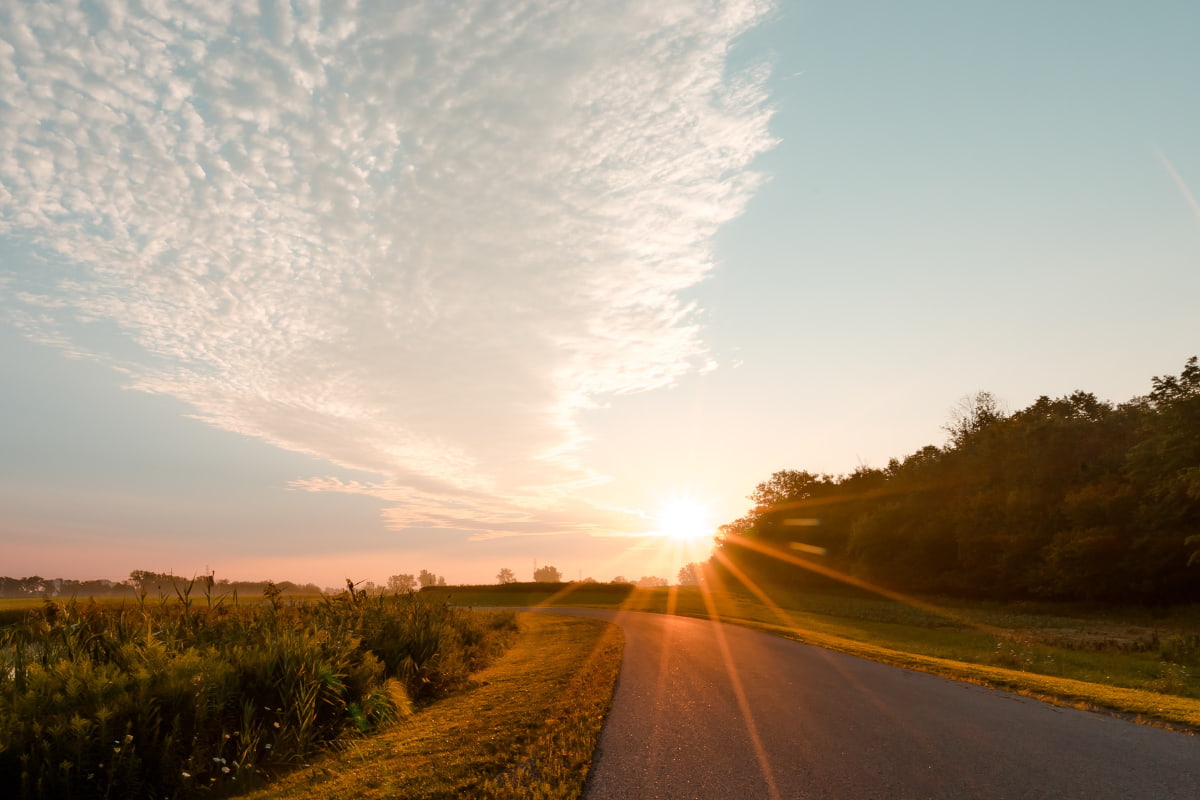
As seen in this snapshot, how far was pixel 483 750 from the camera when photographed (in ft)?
27.2

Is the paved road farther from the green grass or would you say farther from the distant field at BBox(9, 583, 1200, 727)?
the green grass

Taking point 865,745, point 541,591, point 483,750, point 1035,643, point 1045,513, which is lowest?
point 1035,643

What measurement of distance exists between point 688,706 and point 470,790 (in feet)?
17.4

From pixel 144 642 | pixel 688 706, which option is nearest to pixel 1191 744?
pixel 688 706

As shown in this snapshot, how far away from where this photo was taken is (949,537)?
196 feet

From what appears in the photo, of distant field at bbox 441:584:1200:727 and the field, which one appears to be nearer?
the field

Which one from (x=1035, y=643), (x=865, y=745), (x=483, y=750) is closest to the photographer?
(x=483, y=750)

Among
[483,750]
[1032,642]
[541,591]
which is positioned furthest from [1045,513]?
[483,750]

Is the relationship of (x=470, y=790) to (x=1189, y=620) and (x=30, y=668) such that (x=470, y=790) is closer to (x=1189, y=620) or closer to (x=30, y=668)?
(x=30, y=668)

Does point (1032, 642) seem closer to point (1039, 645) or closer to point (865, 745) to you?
point (1039, 645)

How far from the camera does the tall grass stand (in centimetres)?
710

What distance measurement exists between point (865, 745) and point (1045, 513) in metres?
52.1

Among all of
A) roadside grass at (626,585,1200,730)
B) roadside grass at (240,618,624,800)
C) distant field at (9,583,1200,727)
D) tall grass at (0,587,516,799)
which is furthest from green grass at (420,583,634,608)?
tall grass at (0,587,516,799)

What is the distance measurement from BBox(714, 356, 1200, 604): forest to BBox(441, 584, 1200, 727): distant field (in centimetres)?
254
